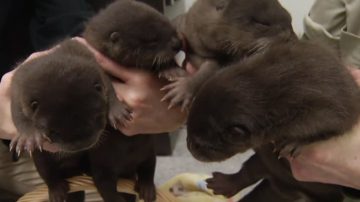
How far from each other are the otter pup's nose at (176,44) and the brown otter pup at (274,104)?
1.05 feet

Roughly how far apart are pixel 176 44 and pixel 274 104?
451 millimetres

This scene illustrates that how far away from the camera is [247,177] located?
5.10 feet

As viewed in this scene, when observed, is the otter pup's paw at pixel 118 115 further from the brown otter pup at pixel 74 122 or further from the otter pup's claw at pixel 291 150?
the otter pup's claw at pixel 291 150

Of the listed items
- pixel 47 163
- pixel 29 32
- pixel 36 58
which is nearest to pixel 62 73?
pixel 36 58

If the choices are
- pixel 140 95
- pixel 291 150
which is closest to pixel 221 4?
pixel 140 95

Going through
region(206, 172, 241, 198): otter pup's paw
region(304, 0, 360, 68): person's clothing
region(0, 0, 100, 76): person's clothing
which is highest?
region(304, 0, 360, 68): person's clothing

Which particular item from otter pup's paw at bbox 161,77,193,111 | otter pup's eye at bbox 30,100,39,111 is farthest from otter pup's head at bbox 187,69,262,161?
otter pup's eye at bbox 30,100,39,111

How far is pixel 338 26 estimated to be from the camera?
1.79 m

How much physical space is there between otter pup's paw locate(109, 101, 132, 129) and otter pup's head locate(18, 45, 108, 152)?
0.05m

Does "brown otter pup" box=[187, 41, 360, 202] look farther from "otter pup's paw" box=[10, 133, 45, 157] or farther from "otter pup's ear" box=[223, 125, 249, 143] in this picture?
"otter pup's paw" box=[10, 133, 45, 157]

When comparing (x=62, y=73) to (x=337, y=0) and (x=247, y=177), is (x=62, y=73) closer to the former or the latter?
(x=247, y=177)

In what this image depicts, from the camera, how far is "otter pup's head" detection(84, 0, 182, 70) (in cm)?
A: 142

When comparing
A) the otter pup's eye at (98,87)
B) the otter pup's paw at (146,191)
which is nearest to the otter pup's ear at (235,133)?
the otter pup's eye at (98,87)

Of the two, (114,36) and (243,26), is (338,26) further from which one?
(114,36)
